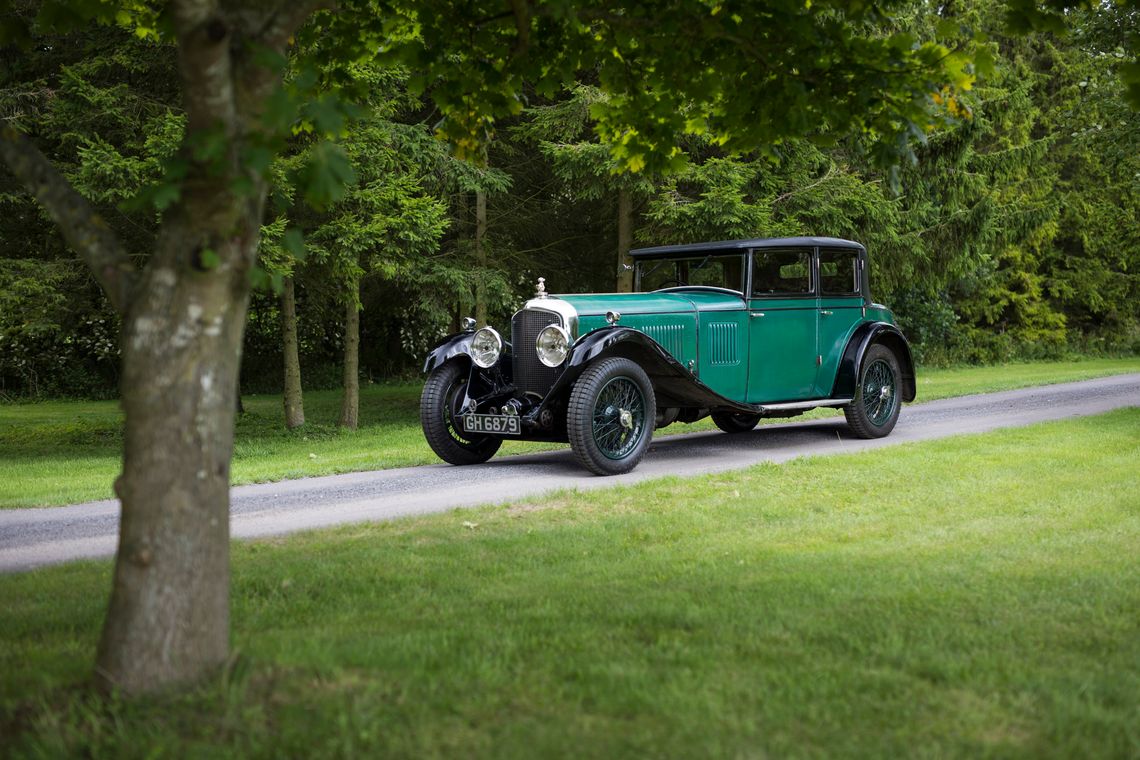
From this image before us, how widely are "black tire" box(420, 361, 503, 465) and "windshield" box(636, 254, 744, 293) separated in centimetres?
255

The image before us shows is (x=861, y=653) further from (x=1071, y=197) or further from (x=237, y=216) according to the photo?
(x=1071, y=197)

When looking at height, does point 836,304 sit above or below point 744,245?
below

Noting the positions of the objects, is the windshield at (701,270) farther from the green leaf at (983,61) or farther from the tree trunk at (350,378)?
the green leaf at (983,61)

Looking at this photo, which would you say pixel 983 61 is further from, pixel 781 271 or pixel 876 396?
pixel 876 396

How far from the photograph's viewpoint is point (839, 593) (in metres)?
5.16

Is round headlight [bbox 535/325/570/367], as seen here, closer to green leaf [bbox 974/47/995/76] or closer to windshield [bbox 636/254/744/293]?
windshield [bbox 636/254/744/293]

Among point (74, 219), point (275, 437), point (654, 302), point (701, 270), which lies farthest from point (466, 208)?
point (74, 219)

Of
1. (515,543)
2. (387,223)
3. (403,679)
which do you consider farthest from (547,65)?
(387,223)

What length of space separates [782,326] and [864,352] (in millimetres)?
1110

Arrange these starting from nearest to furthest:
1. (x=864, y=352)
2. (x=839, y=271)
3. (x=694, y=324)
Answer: (x=694, y=324) < (x=864, y=352) < (x=839, y=271)

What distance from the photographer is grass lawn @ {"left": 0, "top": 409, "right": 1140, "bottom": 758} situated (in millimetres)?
3404

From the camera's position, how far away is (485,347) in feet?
34.4

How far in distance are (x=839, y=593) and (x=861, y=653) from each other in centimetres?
93

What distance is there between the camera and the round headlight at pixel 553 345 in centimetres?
993
